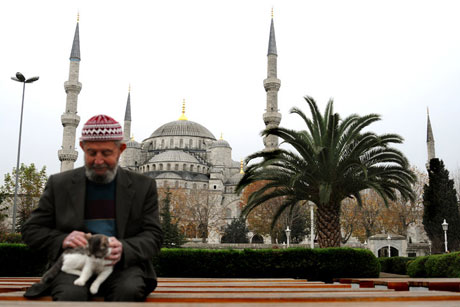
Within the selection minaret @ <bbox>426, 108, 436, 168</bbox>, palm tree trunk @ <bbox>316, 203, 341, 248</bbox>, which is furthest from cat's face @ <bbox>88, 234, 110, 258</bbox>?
minaret @ <bbox>426, 108, 436, 168</bbox>

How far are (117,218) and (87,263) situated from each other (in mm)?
368

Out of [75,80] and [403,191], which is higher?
[75,80]

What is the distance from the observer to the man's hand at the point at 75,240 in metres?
2.87

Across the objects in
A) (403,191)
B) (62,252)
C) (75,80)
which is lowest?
→ (62,252)

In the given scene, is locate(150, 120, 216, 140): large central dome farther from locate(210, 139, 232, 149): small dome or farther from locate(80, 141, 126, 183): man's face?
locate(80, 141, 126, 183): man's face

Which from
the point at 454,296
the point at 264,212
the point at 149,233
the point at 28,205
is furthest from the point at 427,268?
the point at 28,205

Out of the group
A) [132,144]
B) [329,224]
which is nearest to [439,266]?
[329,224]

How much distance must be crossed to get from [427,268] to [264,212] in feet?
85.1

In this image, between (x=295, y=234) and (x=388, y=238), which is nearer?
(x=388, y=238)

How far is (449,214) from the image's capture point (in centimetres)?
3097

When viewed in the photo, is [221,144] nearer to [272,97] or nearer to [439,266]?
[272,97]

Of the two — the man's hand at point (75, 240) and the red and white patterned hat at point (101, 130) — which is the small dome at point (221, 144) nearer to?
the red and white patterned hat at point (101, 130)

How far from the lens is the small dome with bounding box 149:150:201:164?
67.1 metres

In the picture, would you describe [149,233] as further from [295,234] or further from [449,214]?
[295,234]
